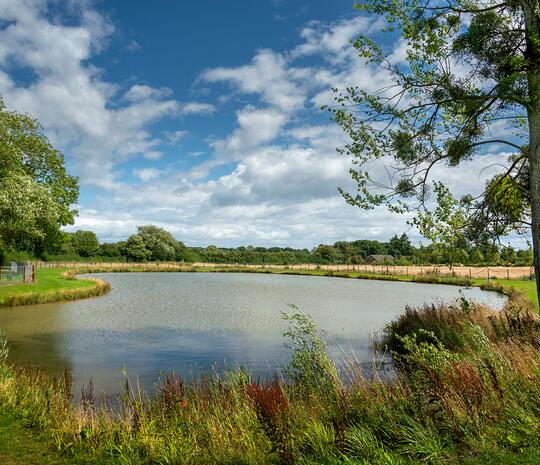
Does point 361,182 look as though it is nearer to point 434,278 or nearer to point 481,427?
point 481,427

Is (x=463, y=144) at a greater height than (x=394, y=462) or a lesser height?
greater

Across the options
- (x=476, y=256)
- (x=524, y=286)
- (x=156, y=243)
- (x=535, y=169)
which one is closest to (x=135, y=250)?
(x=156, y=243)

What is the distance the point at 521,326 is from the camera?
1149 centimetres

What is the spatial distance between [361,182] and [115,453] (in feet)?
25.1

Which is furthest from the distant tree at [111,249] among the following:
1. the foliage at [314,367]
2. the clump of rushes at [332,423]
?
the clump of rushes at [332,423]

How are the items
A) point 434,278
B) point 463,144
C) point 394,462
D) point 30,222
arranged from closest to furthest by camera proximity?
point 394,462 < point 463,144 < point 30,222 < point 434,278

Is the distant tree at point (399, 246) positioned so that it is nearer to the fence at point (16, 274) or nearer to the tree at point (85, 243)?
the tree at point (85, 243)

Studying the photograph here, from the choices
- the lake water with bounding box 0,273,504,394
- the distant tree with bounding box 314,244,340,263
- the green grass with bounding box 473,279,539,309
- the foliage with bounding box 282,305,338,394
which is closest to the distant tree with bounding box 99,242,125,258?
the distant tree with bounding box 314,244,340,263

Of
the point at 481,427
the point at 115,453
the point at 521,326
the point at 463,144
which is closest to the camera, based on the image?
the point at 481,427

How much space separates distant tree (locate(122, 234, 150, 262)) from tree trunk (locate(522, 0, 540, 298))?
104798 millimetres

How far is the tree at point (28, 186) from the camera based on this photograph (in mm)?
25062

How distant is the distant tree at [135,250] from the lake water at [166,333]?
2913 inches

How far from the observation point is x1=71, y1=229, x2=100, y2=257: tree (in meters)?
102

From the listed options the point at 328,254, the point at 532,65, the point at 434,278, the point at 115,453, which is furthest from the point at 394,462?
the point at 328,254
